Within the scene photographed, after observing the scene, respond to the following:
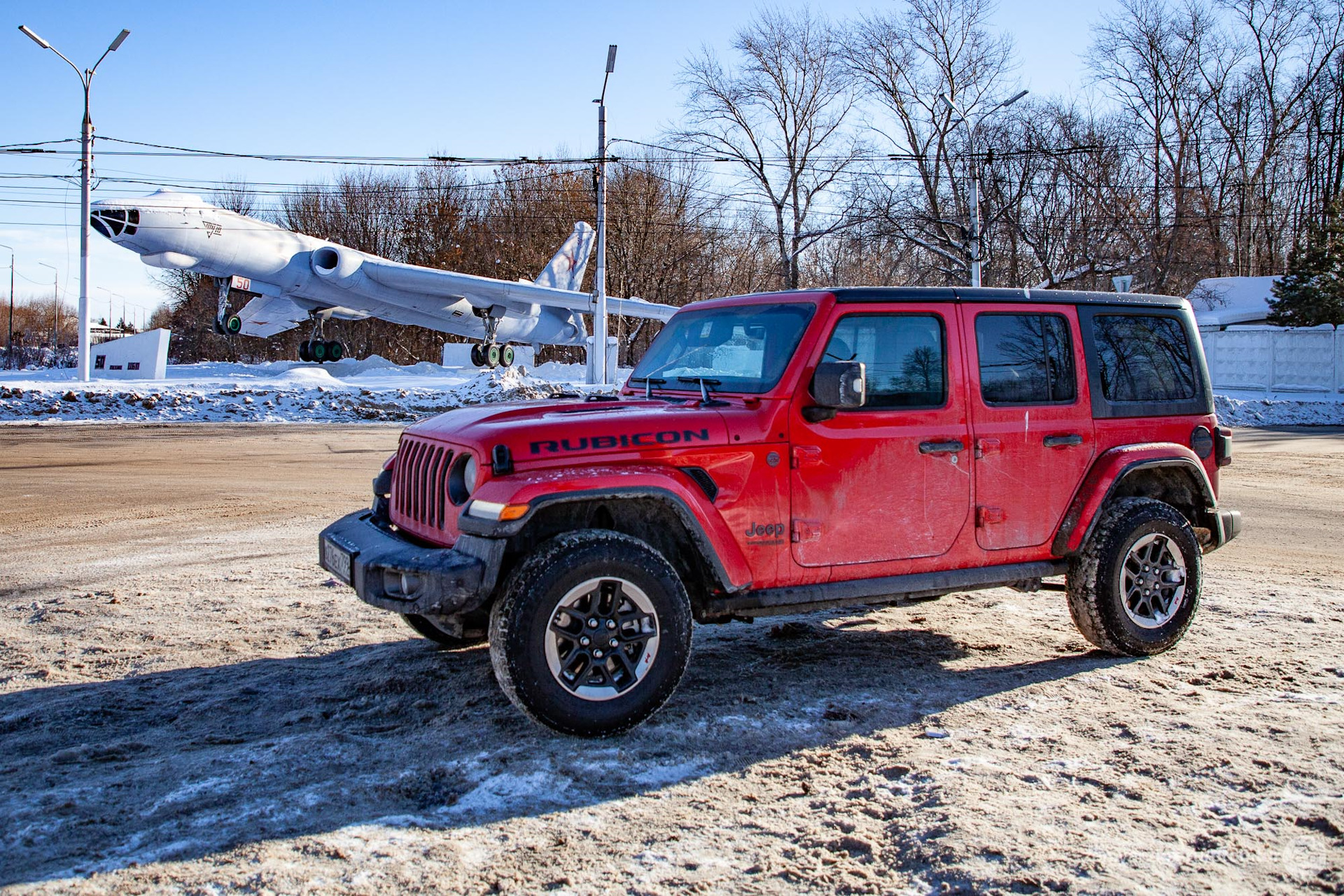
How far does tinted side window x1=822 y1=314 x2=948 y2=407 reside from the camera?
15.9 ft

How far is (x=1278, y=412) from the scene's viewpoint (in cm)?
2772

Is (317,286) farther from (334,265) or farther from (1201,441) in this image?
(1201,441)

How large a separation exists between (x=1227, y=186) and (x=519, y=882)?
194ft

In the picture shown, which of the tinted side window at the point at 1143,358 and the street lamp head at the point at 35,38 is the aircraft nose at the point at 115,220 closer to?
the street lamp head at the point at 35,38

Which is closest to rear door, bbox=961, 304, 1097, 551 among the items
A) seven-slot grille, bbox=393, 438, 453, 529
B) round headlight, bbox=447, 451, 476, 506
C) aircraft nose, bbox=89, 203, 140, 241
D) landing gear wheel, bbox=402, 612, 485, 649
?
round headlight, bbox=447, 451, 476, 506

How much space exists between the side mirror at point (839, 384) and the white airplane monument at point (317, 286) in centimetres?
2554

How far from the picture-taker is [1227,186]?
5225 cm

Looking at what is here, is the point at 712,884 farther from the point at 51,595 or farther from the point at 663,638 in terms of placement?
the point at 51,595

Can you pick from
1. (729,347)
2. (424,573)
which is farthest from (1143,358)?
(424,573)

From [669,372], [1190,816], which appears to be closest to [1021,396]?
[669,372]

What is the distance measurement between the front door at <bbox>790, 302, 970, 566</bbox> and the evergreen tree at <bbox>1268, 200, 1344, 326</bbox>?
136 feet

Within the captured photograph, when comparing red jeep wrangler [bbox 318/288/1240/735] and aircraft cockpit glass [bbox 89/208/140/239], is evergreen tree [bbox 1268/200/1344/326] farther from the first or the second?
aircraft cockpit glass [bbox 89/208/140/239]

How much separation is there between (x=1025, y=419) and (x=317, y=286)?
2757 centimetres

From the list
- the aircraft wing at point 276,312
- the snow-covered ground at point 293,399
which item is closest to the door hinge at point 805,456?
the snow-covered ground at point 293,399
